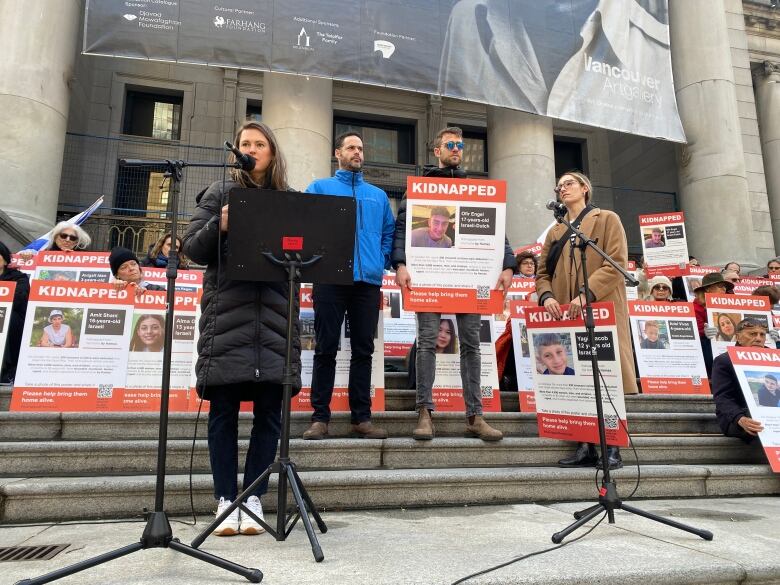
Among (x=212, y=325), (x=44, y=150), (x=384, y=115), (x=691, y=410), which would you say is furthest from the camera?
(x=384, y=115)

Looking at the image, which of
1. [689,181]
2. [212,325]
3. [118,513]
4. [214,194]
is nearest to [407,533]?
[212,325]

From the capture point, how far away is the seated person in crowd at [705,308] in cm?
675

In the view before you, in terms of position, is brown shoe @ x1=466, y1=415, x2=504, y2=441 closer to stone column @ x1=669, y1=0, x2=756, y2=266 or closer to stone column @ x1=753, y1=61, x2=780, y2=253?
stone column @ x1=669, y1=0, x2=756, y2=266

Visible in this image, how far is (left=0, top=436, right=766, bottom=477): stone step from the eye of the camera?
12.9 ft


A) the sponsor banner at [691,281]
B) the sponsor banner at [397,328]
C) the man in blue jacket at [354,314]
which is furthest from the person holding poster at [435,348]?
the sponsor banner at [691,281]

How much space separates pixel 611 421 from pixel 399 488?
1606 mm

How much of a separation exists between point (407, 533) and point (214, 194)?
2.20 m

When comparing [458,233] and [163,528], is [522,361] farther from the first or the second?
[163,528]

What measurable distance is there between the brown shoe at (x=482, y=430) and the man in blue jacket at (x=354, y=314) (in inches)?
28.2

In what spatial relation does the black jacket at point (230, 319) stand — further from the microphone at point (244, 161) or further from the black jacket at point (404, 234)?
the black jacket at point (404, 234)

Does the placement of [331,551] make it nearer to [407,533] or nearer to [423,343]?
[407,533]

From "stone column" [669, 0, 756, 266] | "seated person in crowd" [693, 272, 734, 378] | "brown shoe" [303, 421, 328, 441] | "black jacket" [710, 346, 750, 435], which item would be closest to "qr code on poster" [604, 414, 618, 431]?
"black jacket" [710, 346, 750, 435]

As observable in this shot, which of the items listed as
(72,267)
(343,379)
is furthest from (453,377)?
(72,267)

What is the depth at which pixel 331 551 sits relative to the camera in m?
2.77
